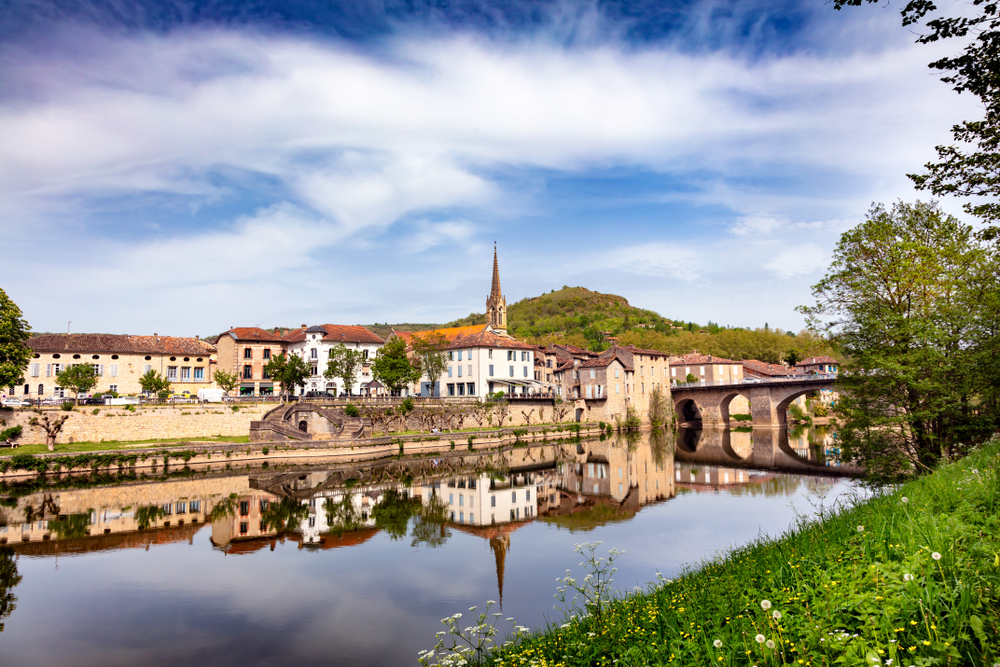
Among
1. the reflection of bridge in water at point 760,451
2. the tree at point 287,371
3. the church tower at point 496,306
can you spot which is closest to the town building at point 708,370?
the reflection of bridge in water at point 760,451

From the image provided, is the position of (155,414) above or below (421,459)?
above

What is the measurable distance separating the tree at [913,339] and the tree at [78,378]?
50739mm

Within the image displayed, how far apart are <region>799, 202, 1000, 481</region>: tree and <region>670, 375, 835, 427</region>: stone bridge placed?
38646mm

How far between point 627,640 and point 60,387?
5501 centimetres

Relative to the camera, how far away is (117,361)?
167 feet

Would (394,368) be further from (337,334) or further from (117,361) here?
(117,361)

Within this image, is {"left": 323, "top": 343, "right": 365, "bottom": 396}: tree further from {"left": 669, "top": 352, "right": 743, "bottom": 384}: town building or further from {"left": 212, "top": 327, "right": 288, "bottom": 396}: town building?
{"left": 669, "top": 352, "right": 743, "bottom": 384}: town building

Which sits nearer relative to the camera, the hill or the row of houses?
the row of houses

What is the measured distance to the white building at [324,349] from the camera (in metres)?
61.0

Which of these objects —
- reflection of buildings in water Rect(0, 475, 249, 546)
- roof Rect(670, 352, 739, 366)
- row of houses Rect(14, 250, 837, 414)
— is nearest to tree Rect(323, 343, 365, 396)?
row of houses Rect(14, 250, 837, 414)

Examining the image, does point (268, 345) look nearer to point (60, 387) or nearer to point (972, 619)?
point (60, 387)

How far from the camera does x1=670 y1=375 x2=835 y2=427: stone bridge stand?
56.2 meters

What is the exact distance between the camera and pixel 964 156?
1086 centimetres

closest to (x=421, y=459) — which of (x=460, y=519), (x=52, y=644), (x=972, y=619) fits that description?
(x=460, y=519)
